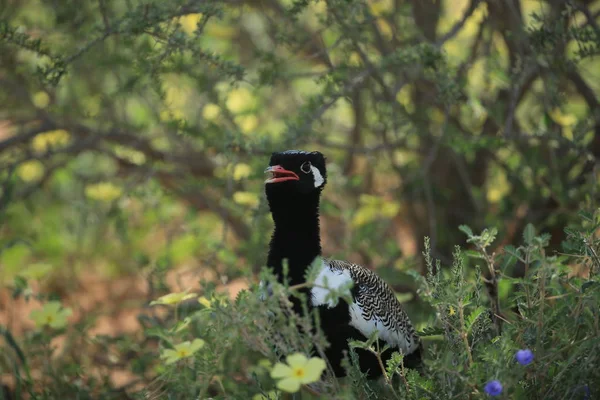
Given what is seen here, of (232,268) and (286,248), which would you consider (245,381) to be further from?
(286,248)

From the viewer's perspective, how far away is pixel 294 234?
228 centimetres

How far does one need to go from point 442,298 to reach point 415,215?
2105 mm

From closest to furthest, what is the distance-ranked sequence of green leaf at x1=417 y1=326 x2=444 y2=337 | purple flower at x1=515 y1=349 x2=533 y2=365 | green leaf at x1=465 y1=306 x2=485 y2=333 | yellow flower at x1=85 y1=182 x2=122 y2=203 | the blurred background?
purple flower at x1=515 y1=349 x2=533 y2=365, green leaf at x1=465 y1=306 x2=485 y2=333, green leaf at x1=417 y1=326 x2=444 y2=337, the blurred background, yellow flower at x1=85 y1=182 x2=122 y2=203

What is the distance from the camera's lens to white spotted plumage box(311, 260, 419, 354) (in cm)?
228

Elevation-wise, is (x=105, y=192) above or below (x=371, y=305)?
above

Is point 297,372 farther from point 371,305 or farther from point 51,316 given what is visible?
point 51,316

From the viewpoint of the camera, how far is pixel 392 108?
3.15 meters

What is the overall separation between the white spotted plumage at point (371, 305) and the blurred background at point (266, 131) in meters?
0.42

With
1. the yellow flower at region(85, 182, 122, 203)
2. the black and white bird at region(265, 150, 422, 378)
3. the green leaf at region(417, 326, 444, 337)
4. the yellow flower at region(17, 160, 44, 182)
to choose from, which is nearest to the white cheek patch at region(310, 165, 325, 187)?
the black and white bird at region(265, 150, 422, 378)

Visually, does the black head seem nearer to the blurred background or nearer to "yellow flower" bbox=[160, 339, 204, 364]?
the blurred background

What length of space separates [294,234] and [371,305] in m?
0.36

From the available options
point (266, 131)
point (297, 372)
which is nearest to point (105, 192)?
point (266, 131)

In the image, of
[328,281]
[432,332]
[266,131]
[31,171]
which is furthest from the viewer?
[31,171]

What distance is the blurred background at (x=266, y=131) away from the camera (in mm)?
2780
